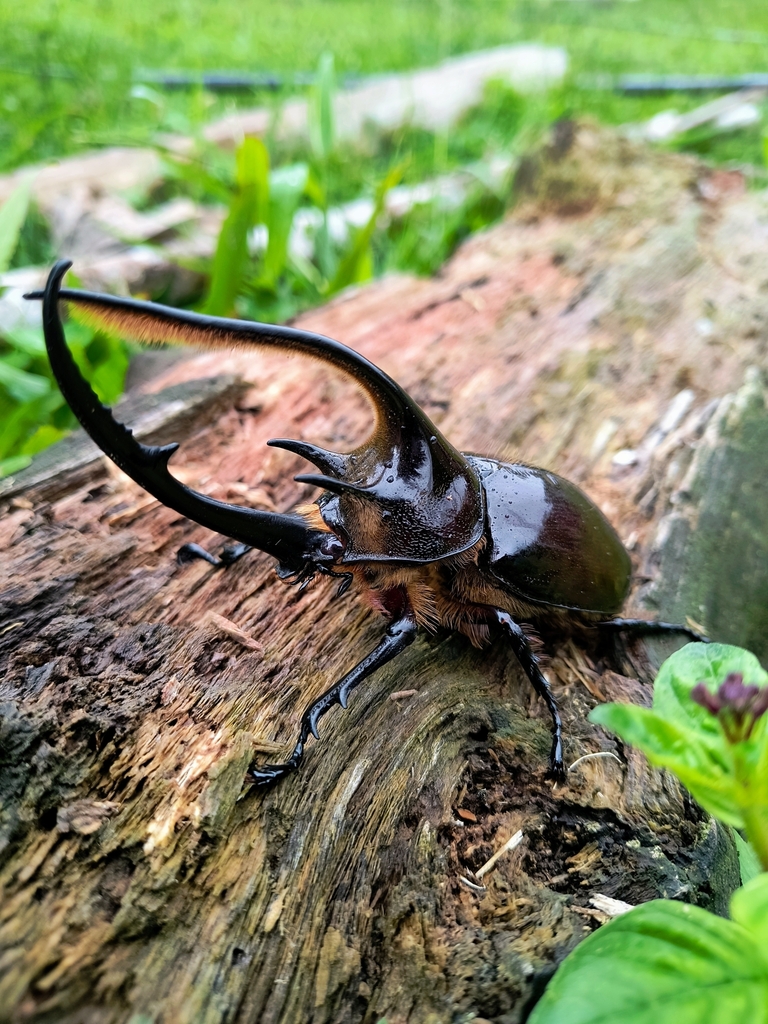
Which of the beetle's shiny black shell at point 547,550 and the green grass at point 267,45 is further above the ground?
the green grass at point 267,45

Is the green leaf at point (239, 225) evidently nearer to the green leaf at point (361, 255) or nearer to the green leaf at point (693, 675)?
the green leaf at point (361, 255)

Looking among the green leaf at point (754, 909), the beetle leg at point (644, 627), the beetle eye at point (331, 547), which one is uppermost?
the green leaf at point (754, 909)

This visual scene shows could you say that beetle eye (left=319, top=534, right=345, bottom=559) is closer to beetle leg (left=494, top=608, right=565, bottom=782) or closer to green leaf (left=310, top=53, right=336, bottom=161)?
beetle leg (left=494, top=608, right=565, bottom=782)

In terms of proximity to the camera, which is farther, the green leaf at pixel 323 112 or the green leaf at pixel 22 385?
the green leaf at pixel 323 112

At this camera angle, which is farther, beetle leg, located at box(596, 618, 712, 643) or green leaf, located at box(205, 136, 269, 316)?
green leaf, located at box(205, 136, 269, 316)

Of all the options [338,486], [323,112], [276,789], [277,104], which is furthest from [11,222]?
[276,789]

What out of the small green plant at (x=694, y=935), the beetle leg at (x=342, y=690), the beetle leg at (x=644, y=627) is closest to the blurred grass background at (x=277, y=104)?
the beetle leg at (x=342, y=690)

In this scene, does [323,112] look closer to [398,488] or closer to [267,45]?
[398,488]

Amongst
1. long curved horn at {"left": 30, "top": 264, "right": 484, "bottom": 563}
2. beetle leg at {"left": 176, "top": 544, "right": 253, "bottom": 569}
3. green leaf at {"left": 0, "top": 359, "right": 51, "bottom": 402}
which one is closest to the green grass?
green leaf at {"left": 0, "top": 359, "right": 51, "bottom": 402}
